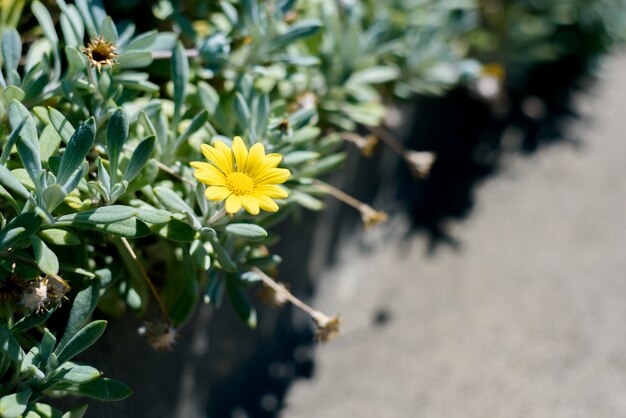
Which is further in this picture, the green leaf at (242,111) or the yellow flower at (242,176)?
the green leaf at (242,111)

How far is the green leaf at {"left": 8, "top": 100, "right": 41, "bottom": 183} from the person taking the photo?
1624 mm

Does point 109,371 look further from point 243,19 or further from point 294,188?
point 243,19

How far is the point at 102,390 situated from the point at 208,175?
1.81 ft

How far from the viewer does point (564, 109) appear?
3.98m

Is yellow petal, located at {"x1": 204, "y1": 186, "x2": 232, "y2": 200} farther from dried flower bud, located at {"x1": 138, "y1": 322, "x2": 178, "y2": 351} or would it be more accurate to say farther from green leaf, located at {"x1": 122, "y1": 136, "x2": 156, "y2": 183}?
dried flower bud, located at {"x1": 138, "y1": 322, "x2": 178, "y2": 351}

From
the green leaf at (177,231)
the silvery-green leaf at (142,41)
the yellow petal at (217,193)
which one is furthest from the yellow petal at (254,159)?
the silvery-green leaf at (142,41)

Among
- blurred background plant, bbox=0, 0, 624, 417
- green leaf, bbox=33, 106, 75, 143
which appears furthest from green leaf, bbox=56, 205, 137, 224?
green leaf, bbox=33, 106, 75, 143

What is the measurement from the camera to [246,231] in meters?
1.77

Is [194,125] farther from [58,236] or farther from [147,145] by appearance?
[58,236]

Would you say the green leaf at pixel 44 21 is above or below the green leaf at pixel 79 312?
above

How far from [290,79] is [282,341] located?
988 mm

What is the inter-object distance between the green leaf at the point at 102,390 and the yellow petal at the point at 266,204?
0.52m

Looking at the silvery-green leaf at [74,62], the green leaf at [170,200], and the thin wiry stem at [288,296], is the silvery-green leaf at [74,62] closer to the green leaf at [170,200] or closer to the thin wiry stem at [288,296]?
the green leaf at [170,200]

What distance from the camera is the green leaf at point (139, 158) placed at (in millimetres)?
1705
